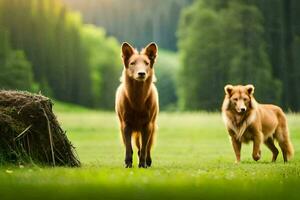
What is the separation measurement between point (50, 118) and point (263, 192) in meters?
5.28

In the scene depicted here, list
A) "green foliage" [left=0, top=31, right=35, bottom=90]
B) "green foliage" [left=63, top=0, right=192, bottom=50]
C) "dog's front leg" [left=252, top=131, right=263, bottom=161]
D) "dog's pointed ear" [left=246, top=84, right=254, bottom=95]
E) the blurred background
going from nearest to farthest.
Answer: "dog's front leg" [left=252, top=131, right=263, bottom=161] < "dog's pointed ear" [left=246, top=84, right=254, bottom=95] < "green foliage" [left=0, top=31, right=35, bottom=90] < the blurred background < "green foliage" [left=63, top=0, right=192, bottom=50]

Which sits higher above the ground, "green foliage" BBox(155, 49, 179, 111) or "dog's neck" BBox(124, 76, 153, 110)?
"dog's neck" BBox(124, 76, 153, 110)

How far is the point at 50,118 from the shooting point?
13.1m

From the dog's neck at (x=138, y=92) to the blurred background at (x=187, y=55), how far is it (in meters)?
37.2

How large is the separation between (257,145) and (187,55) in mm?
39266

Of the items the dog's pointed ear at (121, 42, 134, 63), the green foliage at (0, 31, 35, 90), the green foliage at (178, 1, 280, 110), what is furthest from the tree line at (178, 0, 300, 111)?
the dog's pointed ear at (121, 42, 134, 63)

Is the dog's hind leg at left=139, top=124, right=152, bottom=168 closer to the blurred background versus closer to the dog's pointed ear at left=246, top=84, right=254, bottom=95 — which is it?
the dog's pointed ear at left=246, top=84, right=254, bottom=95

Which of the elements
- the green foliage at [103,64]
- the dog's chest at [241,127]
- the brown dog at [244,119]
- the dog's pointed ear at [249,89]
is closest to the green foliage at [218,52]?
the green foliage at [103,64]

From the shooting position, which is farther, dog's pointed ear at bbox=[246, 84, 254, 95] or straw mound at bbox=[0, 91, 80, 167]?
dog's pointed ear at bbox=[246, 84, 254, 95]

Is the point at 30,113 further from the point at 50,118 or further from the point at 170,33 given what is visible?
the point at 170,33

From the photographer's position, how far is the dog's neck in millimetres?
13188

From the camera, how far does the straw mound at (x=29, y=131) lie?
1262cm

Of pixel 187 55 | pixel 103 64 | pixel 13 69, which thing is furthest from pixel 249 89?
pixel 103 64

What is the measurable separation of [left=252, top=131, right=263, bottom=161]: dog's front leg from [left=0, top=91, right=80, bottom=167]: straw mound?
14.5 feet
